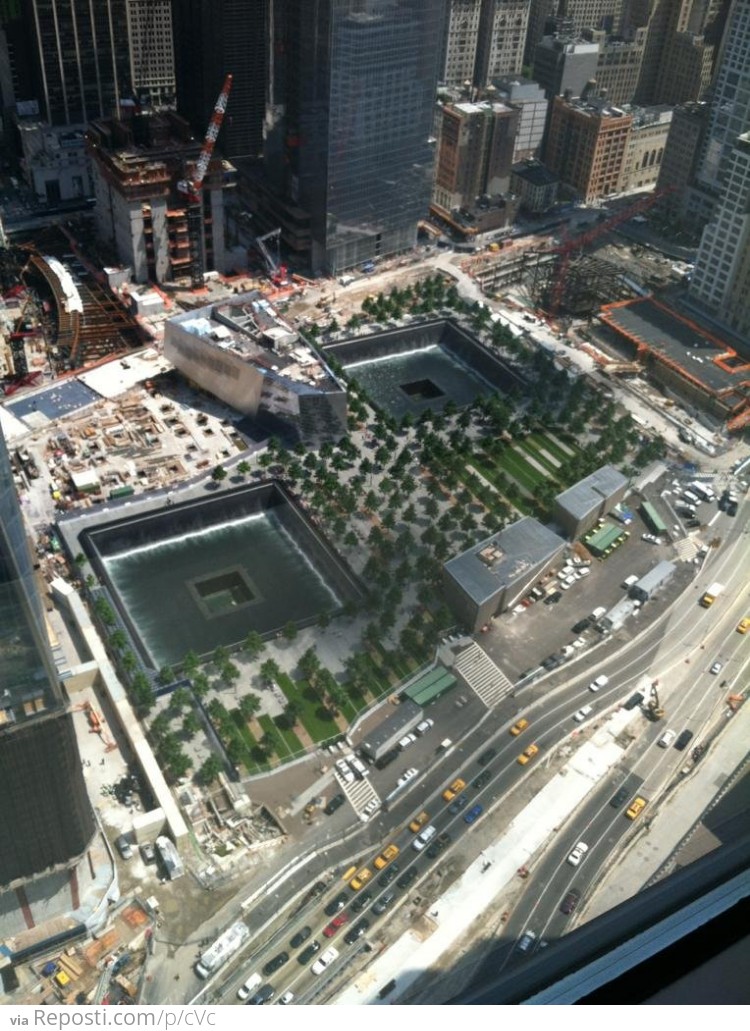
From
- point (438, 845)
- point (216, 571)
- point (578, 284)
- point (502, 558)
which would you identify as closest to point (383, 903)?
point (438, 845)

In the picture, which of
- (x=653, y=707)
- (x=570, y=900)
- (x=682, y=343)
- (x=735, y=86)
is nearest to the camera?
(x=570, y=900)

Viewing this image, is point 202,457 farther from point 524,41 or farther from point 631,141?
point 524,41

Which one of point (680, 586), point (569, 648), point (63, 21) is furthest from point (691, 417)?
point (63, 21)

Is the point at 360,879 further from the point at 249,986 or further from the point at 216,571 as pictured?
the point at 216,571

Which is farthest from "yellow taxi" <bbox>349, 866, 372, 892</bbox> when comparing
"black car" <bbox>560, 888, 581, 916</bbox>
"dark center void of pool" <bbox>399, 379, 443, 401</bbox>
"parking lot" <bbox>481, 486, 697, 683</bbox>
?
"dark center void of pool" <bbox>399, 379, 443, 401</bbox>

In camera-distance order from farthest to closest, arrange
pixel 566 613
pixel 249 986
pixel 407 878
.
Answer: pixel 566 613, pixel 407 878, pixel 249 986

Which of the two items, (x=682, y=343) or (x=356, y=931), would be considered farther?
(x=682, y=343)

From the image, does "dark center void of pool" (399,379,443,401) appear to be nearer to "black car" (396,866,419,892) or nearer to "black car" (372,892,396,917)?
"black car" (396,866,419,892)
